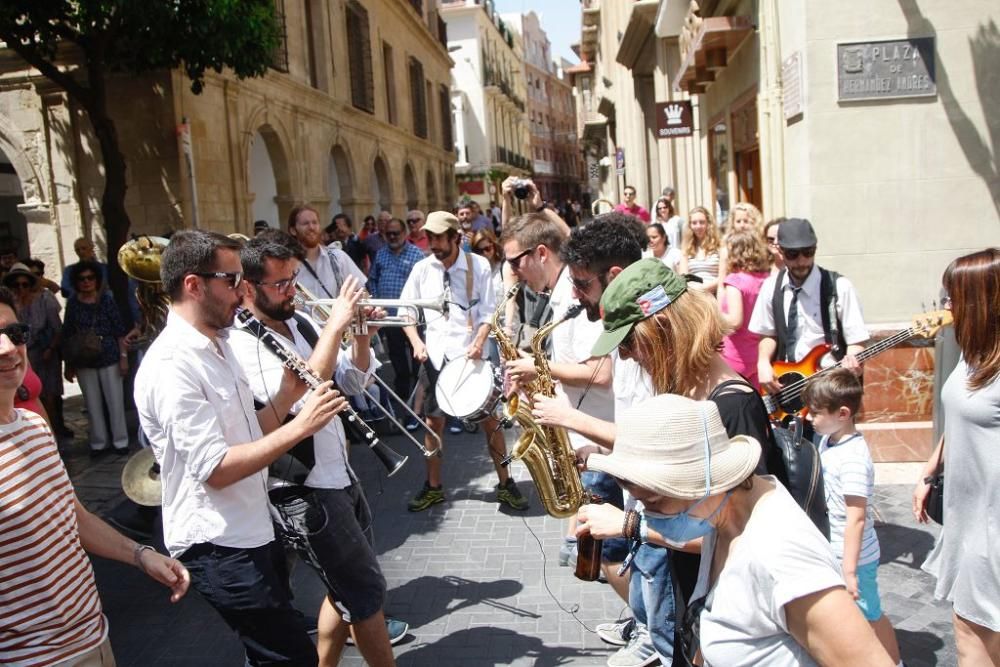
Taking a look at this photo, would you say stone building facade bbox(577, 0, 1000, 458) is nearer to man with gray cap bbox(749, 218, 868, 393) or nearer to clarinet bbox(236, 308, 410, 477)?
man with gray cap bbox(749, 218, 868, 393)

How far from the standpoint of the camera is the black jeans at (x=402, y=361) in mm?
8391

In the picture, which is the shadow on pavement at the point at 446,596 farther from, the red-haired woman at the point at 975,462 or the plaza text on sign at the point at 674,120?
the plaza text on sign at the point at 674,120

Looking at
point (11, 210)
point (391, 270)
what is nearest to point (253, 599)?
point (391, 270)

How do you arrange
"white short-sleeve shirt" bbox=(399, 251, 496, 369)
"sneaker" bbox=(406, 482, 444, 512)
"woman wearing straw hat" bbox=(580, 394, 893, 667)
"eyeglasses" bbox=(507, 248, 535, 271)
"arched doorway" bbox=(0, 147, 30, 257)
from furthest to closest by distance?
"arched doorway" bbox=(0, 147, 30, 257) < "white short-sleeve shirt" bbox=(399, 251, 496, 369) < "sneaker" bbox=(406, 482, 444, 512) < "eyeglasses" bbox=(507, 248, 535, 271) < "woman wearing straw hat" bbox=(580, 394, 893, 667)

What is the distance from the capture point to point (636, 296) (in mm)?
2537

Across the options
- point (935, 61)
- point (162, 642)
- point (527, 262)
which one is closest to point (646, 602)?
point (527, 262)

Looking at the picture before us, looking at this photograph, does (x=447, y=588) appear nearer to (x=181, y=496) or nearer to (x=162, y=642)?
(x=162, y=642)

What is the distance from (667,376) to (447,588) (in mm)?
2676

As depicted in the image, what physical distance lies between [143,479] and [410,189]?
2480 centimetres

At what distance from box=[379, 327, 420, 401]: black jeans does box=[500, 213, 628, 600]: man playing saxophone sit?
12.5 feet

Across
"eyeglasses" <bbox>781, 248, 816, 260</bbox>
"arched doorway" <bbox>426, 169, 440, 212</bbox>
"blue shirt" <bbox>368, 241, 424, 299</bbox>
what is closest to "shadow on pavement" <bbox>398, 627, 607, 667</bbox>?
"eyeglasses" <bbox>781, 248, 816, 260</bbox>

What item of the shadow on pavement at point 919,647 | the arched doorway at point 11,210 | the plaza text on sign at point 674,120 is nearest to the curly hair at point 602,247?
the shadow on pavement at point 919,647

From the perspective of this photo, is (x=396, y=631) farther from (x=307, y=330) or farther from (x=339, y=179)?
(x=339, y=179)

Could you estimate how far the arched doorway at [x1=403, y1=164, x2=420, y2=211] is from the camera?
2825 cm
